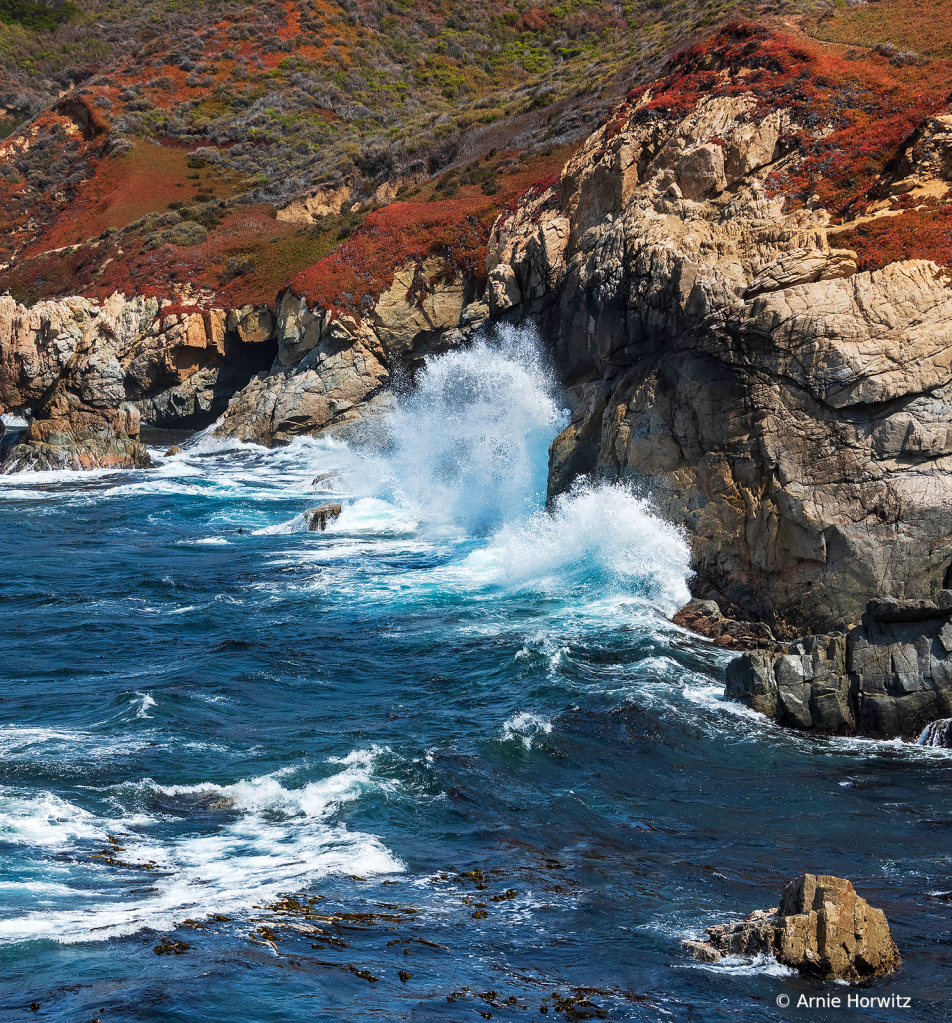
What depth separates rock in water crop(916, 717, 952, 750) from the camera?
13773mm

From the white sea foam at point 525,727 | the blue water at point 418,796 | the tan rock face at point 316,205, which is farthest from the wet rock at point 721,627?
the tan rock face at point 316,205

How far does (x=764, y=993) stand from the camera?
7.73 m

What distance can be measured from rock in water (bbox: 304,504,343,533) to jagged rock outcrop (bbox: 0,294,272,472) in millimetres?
15400

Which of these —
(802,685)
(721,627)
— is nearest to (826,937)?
(802,685)

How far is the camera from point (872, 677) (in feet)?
47.8

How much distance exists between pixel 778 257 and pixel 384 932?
1806 cm

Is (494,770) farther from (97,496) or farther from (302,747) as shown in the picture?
(97,496)

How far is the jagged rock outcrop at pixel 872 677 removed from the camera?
14211 mm

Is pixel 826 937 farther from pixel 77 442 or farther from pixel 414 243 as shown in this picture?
pixel 414 243

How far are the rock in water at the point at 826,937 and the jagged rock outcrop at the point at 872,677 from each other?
21.5ft

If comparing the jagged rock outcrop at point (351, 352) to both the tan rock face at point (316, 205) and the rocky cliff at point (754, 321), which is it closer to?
the rocky cliff at point (754, 321)

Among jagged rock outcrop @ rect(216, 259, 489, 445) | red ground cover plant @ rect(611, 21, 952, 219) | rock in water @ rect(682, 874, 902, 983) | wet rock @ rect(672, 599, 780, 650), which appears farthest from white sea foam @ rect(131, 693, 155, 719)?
jagged rock outcrop @ rect(216, 259, 489, 445)

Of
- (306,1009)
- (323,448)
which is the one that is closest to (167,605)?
(306,1009)

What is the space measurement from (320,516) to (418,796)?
785 inches
